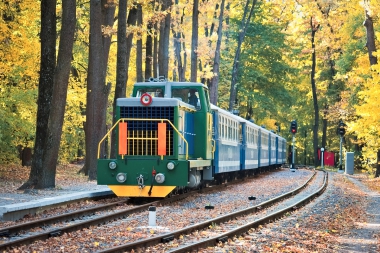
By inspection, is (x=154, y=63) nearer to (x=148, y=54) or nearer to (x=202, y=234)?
(x=148, y=54)

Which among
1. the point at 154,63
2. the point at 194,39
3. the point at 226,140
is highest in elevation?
the point at 194,39

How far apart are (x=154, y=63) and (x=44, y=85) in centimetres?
2615

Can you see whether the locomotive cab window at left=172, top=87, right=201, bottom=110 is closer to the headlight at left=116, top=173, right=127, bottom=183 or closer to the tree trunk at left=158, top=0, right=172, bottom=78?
the headlight at left=116, top=173, right=127, bottom=183

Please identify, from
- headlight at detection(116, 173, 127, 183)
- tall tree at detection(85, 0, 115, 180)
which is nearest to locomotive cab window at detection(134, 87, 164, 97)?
headlight at detection(116, 173, 127, 183)

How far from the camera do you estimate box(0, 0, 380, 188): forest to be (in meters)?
21.7

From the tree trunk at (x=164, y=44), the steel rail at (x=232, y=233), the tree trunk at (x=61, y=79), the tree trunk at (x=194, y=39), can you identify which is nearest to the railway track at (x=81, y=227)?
the steel rail at (x=232, y=233)

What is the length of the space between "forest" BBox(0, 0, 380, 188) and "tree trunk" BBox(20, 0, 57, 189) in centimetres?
3

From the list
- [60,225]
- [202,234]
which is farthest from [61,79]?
[202,234]

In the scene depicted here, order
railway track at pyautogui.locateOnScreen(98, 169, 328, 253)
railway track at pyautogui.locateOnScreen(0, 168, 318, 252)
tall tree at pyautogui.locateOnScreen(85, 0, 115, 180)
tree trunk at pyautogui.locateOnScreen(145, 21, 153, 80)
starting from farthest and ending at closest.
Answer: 1. tree trunk at pyautogui.locateOnScreen(145, 21, 153, 80)
2. tall tree at pyautogui.locateOnScreen(85, 0, 115, 180)
3. railway track at pyautogui.locateOnScreen(0, 168, 318, 252)
4. railway track at pyautogui.locateOnScreen(98, 169, 328, 253)

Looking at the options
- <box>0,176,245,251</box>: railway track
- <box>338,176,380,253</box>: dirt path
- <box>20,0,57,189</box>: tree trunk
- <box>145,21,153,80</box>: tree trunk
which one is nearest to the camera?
<box>0,176,245,251</box>: railway track

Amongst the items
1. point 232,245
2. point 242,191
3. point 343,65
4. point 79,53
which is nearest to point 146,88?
point 242,191

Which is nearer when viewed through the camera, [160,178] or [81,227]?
[81,227]

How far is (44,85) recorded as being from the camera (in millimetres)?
20578

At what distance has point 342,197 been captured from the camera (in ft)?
71.1
